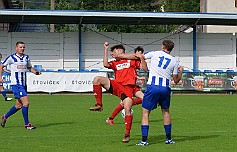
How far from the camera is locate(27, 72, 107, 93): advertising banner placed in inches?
1293

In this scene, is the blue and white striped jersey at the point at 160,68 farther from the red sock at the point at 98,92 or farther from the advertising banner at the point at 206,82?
the advertising banner at the point at 206,82

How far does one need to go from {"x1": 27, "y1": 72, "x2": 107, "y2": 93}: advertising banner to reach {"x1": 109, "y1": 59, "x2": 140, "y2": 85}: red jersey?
746 inches

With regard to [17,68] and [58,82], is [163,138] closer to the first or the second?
[17,68]

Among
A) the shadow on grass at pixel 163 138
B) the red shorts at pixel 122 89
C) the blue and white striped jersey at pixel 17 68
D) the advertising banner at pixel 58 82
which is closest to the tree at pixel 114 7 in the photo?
the advertising banner at pixel 58 82

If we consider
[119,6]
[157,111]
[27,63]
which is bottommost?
[157,111]

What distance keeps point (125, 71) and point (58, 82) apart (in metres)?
19.9

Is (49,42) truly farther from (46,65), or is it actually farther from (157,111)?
(157,111)

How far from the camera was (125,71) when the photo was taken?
1347 centimetres

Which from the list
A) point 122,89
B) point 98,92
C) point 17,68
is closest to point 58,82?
point 17,68

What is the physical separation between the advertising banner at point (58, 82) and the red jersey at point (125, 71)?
1895 centimetres

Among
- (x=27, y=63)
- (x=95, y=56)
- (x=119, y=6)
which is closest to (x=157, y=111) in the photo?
(x=27, y=63)

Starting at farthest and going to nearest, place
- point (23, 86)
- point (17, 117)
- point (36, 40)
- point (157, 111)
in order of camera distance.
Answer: point (36, 40) → point (157, 111) → point (17, 117) → point (23, 86)

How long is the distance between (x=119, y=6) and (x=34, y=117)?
53010 mm

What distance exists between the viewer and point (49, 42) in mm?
40875
